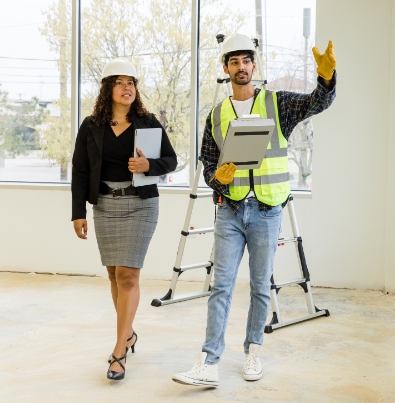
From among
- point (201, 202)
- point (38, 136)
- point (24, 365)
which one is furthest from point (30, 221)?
Answer: point (24, 365)

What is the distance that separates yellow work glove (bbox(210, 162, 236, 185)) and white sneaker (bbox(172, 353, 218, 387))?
85 cm

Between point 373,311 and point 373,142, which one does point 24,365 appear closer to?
point 373,311

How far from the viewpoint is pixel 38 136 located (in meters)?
6.28

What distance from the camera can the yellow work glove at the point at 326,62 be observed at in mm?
2924

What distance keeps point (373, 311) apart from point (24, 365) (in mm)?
2499

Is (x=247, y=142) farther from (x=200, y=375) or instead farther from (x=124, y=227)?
(x=200, y=375)

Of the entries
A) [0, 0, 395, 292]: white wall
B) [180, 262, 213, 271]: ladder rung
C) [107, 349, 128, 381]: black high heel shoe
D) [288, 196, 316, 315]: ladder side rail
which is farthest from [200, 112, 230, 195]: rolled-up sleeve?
[0, 0, 395, 292]: white wall

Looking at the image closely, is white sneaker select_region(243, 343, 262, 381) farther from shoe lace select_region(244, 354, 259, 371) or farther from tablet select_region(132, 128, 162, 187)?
tablet select_region(132, 128, 162, 187)

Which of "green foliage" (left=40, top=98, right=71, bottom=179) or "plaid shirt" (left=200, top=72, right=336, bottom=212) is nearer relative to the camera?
"plaid shirt" (left=200, top=72, right=336, bottom=212)

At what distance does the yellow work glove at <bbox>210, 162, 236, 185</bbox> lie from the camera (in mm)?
3146

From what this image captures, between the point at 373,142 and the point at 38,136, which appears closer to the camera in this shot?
the point at 373,142

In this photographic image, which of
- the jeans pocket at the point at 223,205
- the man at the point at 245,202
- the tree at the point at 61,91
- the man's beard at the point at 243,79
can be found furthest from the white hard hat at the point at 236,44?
the tree at the point at 61,91

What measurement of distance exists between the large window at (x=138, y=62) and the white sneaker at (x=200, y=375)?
2.84 metres

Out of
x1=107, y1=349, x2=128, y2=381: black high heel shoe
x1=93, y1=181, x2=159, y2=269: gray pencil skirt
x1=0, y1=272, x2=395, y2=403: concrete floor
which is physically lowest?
x1=0, y1=272, x2=395, y2=403: concrete floor
